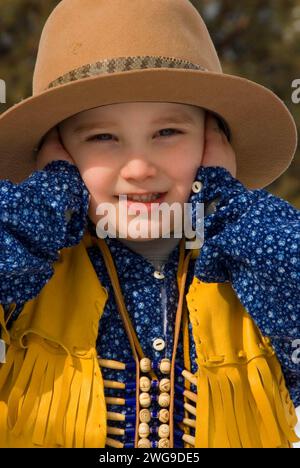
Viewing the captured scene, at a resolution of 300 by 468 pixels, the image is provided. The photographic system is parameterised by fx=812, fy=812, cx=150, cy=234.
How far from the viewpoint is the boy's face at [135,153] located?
166cm

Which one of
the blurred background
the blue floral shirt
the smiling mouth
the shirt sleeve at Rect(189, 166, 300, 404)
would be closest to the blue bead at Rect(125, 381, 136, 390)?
the blue floral shirt

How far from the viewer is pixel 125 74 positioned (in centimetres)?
157

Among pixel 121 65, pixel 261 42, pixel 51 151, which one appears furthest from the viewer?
pixel 261 42

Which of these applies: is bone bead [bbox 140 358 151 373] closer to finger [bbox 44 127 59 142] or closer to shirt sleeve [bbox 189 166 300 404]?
shirt sleeve [bbox 189 166 300 404]

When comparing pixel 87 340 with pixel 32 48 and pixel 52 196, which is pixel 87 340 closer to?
pixel 52 196

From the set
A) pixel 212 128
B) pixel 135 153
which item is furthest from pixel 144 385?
pixel 212 128

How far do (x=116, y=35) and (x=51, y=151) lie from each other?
11.1 inches

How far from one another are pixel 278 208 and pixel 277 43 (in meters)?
4.51

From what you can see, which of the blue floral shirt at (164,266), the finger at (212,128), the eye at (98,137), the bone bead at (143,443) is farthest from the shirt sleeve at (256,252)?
the bone bead at (143,443)

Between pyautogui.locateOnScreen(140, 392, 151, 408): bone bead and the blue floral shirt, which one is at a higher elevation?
the blue floral shirt

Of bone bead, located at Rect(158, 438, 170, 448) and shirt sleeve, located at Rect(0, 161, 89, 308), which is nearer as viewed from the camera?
shirt sleeve, located at Rect(0, 161, 89, 308)

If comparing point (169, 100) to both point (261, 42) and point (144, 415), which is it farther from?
point (261, 42)

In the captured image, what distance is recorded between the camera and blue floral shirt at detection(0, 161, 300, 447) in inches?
60.3

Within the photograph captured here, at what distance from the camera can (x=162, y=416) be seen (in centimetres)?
168
